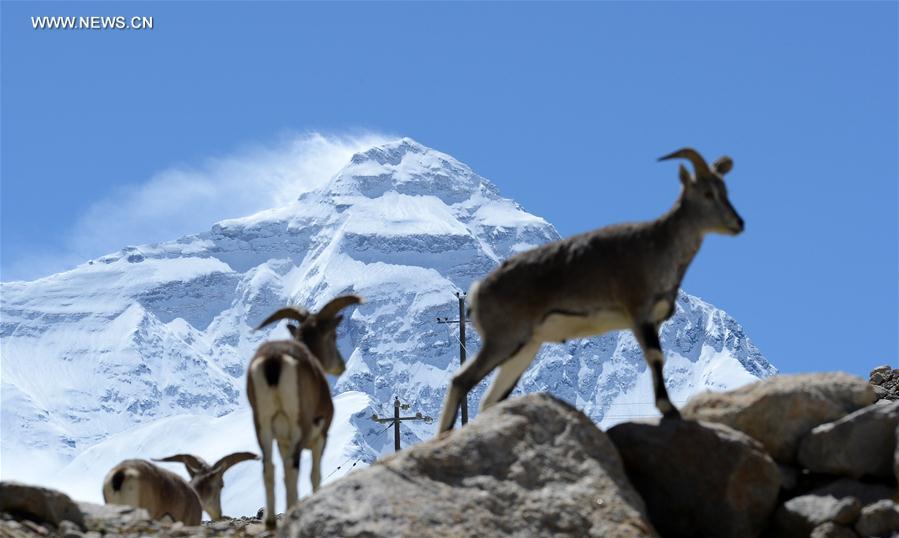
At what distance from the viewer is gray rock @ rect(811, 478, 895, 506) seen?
46.4 ft

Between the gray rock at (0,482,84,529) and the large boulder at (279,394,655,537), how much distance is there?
3448mm

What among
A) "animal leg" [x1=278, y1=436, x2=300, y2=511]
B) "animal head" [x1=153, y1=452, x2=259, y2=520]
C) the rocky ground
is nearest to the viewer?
the rocky ground

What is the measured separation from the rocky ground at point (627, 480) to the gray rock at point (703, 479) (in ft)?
0.04

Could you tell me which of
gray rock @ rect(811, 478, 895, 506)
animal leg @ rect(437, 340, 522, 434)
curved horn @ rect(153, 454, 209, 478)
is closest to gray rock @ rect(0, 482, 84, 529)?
animal leg @ rect(437, 340, 522, 434)

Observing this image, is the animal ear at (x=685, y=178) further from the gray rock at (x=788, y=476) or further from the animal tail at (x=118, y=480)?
the animal tail at (x=118, y=480)

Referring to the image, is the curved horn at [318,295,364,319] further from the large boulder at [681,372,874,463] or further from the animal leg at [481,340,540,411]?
the large boulder at [681,372,874,463]

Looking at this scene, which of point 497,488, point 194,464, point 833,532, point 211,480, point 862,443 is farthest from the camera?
point 194,464

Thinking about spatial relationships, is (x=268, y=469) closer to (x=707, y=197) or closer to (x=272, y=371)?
(x=272, y=371)

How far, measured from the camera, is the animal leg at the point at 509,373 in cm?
1494

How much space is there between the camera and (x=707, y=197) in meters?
15.0

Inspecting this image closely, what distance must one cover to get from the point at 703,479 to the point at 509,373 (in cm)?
216

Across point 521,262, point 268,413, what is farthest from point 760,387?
point 268,413

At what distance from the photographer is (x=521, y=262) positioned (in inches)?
588

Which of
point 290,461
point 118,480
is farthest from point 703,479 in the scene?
point 118,480
